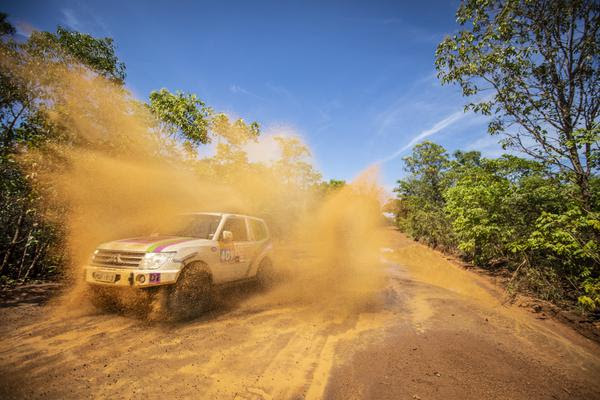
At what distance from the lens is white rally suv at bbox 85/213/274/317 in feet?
13.0

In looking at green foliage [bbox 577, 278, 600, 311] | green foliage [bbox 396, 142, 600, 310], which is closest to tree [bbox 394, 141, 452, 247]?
green foliage [bbox 396, 142, 600, 310]

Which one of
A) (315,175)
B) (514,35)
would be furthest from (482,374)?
(315,175)

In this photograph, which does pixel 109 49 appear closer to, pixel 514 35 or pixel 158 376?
pixel 158 376

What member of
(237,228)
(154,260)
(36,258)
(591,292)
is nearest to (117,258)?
(154,260)

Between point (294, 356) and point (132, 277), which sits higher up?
point (132, 277)

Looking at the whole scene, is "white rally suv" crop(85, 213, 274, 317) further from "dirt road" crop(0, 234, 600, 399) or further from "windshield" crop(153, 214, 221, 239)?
"dirt road" crop(0, 234, 600, 399)

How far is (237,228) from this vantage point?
5.95 metres

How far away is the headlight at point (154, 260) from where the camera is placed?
3953mm

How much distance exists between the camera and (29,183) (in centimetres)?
542

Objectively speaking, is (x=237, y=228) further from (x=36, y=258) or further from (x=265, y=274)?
(x=36, y=258)

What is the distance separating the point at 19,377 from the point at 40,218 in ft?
17.4

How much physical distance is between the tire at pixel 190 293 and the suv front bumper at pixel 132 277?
24 cm

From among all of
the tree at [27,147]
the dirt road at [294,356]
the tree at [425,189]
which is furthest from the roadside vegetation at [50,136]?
the tree at [425,189]

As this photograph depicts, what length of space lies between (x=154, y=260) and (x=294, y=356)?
8.69ft
